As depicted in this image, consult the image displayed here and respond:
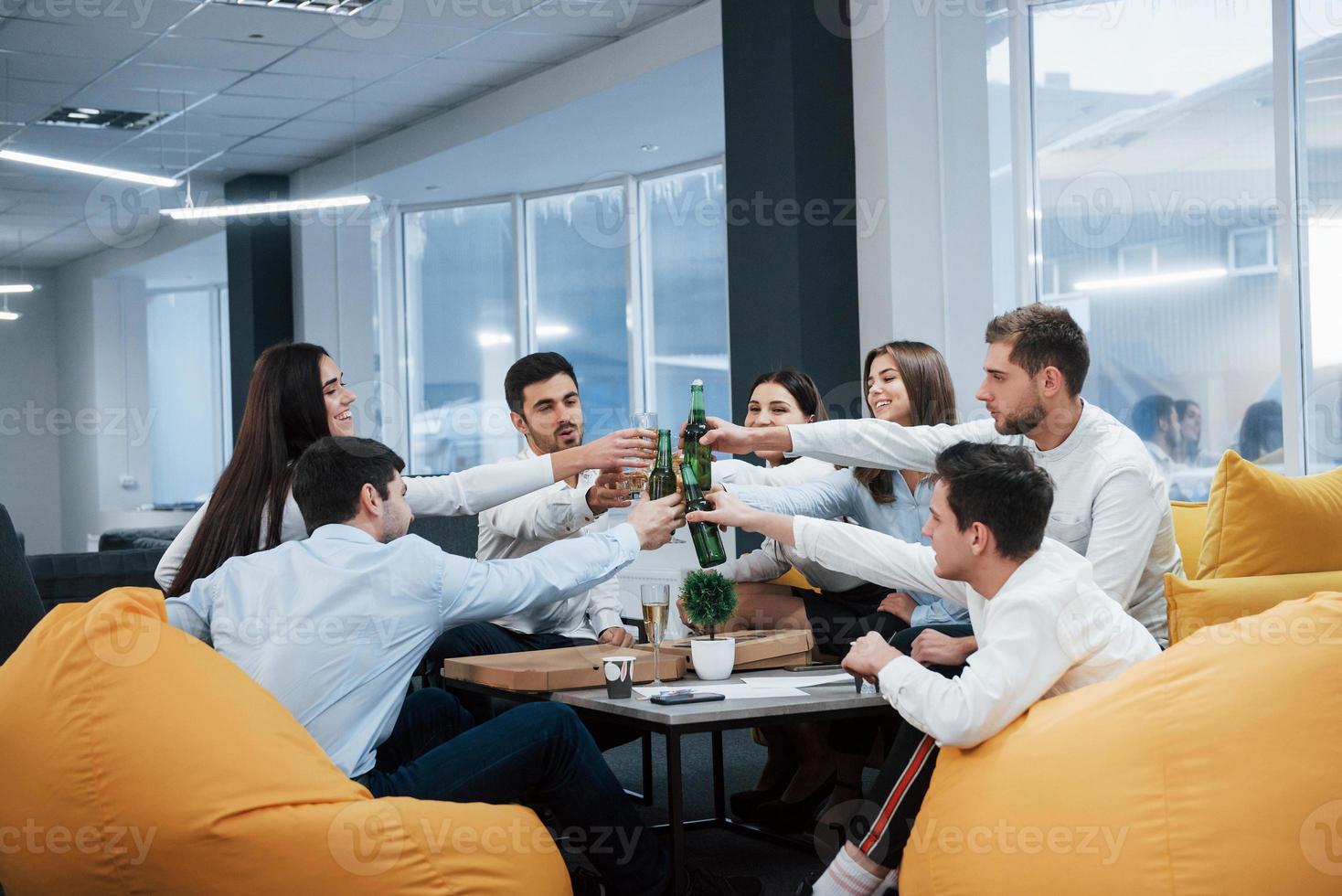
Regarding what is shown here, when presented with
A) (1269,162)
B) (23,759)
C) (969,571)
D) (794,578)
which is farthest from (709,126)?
(23,759)

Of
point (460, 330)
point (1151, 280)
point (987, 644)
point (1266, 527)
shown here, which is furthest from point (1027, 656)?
point (460, 330)

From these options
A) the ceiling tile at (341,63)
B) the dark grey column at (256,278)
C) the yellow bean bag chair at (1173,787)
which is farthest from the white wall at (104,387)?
the yellow bean bag chair at (1173,787)

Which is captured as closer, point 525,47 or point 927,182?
point 927,182

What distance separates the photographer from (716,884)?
8.64 ft

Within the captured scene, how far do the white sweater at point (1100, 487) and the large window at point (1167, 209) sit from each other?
284cm

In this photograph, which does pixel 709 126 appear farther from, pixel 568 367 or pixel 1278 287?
pixel 568 367

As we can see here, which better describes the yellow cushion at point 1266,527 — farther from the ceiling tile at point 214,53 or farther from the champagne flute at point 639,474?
the ceiling tile at point 214,53

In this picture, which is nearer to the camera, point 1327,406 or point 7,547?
point 7,547

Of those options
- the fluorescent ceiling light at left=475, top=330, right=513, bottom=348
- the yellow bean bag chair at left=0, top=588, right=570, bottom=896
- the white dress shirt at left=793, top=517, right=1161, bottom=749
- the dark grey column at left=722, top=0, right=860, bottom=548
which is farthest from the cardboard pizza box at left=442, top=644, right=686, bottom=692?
the fluorescent ceiling light at left=475, top=330, right=513, bottom=348

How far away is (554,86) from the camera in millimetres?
7441

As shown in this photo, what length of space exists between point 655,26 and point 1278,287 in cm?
331

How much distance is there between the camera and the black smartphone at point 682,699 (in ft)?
7.75

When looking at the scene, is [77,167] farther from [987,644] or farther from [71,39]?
[987,644]

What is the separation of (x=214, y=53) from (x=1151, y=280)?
4.91 metres
